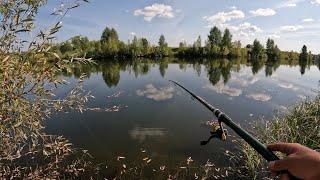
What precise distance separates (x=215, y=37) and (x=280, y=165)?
16895 centimetres

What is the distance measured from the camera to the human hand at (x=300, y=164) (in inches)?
71.1

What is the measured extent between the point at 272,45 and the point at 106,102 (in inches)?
5876

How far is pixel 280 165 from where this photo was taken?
1.96 meters

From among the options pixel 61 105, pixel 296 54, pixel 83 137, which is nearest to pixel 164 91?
pixel 83 137

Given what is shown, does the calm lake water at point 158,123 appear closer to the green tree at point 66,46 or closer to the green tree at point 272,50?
the green tree at point 66,46

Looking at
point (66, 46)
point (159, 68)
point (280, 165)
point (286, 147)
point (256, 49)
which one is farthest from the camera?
point (256, 49)

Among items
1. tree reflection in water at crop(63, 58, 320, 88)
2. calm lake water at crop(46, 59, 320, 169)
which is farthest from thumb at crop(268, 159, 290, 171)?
tree reflection in water at crop(63, 58, 320, 88)

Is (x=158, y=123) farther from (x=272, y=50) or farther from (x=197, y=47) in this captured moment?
(x=272, y=50)

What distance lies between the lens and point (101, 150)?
685 inches

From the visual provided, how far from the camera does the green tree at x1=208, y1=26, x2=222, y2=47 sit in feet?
548

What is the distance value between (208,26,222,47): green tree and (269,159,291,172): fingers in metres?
167

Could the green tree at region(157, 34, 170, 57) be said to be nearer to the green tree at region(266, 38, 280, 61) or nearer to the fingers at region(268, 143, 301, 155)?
the green tree at region(266, 38, 280, 61)

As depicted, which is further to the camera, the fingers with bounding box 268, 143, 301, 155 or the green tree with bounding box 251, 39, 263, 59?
the green tree with bounding box 251, 39, 263, 59

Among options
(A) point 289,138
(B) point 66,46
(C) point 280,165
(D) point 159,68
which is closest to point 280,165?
(C) point 280,165
